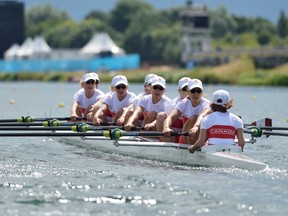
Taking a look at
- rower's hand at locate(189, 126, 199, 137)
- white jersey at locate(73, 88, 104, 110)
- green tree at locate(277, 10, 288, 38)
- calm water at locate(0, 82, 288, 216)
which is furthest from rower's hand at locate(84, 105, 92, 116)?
green tree at locate(277, 10, 288, 38)

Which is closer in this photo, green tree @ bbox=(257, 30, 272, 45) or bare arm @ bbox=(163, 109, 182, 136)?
bare arm @ bbox=(163, 109, 182, 136)

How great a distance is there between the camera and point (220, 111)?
13977 millimetres

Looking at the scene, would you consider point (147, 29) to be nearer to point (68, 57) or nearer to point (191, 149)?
point (68, 57)

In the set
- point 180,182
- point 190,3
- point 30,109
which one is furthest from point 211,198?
point 190,3

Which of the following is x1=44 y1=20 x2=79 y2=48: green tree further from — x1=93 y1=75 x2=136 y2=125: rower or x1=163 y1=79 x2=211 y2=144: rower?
x1=163 y1=79 x2=211 y2=144: rower

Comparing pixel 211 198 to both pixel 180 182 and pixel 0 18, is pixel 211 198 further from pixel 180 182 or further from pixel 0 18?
pixel 0 18

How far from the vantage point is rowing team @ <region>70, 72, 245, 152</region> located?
45.9ft

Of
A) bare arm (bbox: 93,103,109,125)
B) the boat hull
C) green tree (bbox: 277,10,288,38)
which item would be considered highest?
green tree (bbox: 277,10,288,38)

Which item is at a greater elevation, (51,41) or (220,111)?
(51,41)

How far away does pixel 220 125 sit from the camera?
13.9 metres

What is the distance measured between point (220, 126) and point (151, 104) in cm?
279

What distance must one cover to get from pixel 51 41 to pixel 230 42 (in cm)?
2919

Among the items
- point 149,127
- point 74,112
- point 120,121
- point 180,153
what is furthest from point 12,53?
point 180,153

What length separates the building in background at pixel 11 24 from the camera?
11175cm
